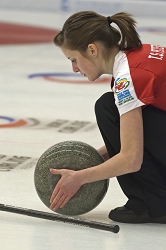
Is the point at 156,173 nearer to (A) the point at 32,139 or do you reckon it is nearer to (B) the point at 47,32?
(A) the point at 32,139

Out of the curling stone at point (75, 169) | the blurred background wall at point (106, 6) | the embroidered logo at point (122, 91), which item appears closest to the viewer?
the embroidered logo at point (122, 91)

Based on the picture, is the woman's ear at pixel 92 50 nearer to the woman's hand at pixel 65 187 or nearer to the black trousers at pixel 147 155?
the black trousers at pixel 147 155

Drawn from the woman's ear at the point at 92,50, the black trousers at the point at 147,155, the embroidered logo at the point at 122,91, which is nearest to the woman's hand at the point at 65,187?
the black trousers at the point at 147,155

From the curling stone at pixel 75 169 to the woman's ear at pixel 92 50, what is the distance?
0.41 m

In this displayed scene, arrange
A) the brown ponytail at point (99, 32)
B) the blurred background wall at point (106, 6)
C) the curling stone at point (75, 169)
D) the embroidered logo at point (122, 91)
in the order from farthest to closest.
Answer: the blurred background wall at point (106, 6) → the curling stone at point (75, 169) → the brown ponytail at point (99, 32) → the embroidered logo at point (122, 91)

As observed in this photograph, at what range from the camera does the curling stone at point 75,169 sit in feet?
9.44

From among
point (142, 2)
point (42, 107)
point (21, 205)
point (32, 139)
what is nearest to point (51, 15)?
point (142, 2)

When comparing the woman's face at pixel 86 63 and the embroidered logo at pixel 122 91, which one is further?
the woman's face at pixel 86 63

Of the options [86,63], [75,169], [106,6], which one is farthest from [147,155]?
[106,6]

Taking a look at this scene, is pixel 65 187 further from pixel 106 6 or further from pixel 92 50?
pixel 106 6

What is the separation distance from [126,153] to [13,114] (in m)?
2.65

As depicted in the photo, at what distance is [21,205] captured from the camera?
317 cm

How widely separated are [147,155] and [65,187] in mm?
383

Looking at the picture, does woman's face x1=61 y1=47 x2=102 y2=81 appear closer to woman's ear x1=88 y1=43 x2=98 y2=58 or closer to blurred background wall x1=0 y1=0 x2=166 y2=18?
woman's ear x1=88 y1=43 x2=98 y2=58
